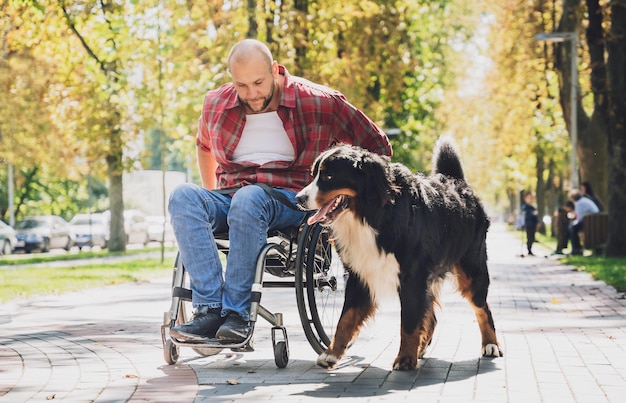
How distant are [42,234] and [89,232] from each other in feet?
18.6

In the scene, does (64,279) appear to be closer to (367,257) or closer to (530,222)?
(367,257)

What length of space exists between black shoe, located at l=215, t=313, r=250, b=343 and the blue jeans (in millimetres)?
63

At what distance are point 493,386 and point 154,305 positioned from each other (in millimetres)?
7036

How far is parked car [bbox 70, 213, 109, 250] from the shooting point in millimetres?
47281

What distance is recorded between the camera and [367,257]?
5.80 m

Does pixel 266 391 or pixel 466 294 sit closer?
pixel 266 391

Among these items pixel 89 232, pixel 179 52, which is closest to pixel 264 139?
pixel 179 52

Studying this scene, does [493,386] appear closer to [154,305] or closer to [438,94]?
[154,305]

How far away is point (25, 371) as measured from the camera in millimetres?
6090

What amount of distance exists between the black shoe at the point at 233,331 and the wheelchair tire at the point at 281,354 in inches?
12.3

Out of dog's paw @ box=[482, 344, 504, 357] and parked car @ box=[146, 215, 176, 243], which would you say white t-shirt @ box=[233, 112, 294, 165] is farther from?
parked car @ box=[146, 215, 176, 243]

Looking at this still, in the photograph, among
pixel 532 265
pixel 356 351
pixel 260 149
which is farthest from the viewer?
pixel 532 265

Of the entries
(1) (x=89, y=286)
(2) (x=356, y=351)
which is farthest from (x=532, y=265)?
(2) (x=356, y=351)

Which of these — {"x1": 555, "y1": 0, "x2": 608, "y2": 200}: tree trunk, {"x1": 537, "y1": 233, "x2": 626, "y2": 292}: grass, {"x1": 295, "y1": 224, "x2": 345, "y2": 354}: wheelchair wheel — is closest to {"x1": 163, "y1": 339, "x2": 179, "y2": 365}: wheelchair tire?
{"x1": 295, "y1": 224, "x2": 345, "y2": 354}: wheelchair wheel
